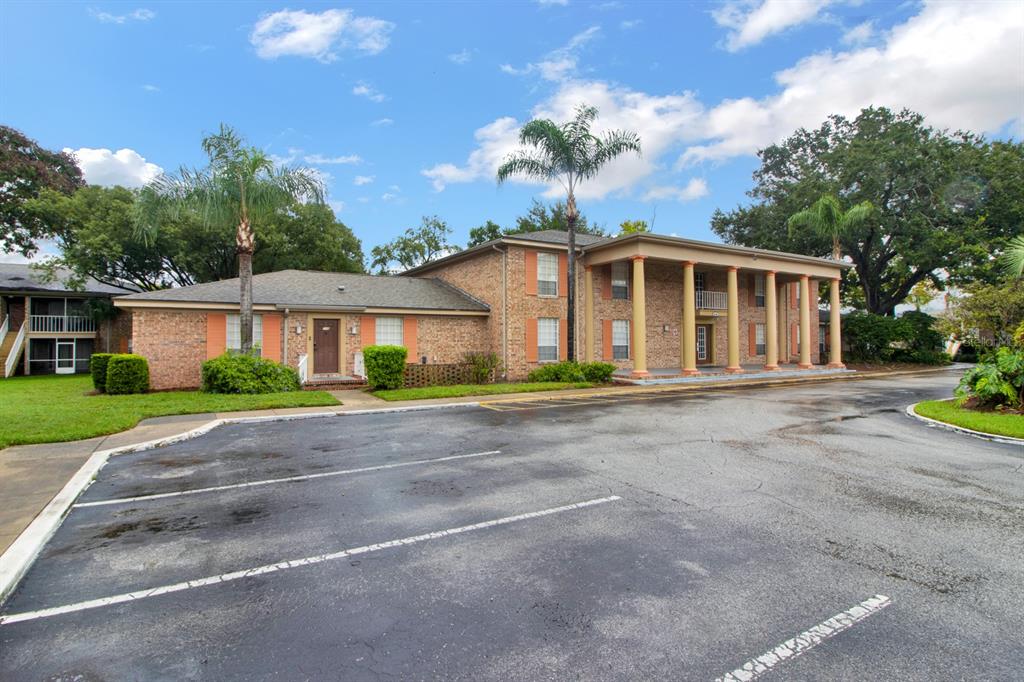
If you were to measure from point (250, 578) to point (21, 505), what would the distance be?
3691 mm

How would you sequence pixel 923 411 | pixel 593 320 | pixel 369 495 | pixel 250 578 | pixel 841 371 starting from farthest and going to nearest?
pixel 841 371
pixel 593 320
pixel 923 411
pixel 369 495
pixel 250 578

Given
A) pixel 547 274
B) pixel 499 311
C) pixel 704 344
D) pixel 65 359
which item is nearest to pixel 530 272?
pixel 547 274

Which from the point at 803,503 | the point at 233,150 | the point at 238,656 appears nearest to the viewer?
the point at 238,656

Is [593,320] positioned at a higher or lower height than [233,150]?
lower

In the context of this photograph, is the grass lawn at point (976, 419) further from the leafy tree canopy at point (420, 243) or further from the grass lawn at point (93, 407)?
the leafy tree canopy at point (420, 243)

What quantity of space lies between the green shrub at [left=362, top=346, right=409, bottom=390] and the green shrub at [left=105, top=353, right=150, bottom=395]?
6.71 metres

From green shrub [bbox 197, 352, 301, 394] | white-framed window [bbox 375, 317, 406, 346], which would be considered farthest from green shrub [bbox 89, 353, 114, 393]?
white-framed window [bbox 375, 317, 406, 346]

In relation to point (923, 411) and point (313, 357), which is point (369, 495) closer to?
point (923, 411)

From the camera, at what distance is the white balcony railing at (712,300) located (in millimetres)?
26531

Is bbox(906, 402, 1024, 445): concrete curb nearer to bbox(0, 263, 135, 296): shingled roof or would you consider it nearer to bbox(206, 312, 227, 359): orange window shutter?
bbox(206, 312, 227, 359): orange window shutter

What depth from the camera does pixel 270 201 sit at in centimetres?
1650

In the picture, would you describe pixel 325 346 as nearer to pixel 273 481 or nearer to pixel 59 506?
pixel 273 481

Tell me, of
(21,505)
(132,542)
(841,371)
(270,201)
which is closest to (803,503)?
(132,542)

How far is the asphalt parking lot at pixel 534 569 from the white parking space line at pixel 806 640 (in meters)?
0.01
